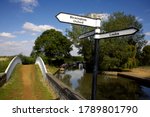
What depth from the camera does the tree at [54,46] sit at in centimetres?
4669

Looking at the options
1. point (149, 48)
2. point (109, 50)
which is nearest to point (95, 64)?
point (109, 50)

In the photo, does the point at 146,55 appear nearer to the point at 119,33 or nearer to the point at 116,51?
the point at 116,51

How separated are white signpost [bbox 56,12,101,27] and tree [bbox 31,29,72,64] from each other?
41221 mm

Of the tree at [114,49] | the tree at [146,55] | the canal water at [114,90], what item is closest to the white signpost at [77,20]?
the canal water at [114,90]

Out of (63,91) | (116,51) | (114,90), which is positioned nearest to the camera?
(63,91)

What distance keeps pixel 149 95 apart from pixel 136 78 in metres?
9.20

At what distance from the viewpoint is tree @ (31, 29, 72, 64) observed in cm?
4669

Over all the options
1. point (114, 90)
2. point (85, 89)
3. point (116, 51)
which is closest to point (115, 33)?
point (85, 89)

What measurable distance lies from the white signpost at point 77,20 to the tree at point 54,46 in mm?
41221

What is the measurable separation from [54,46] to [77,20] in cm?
4140

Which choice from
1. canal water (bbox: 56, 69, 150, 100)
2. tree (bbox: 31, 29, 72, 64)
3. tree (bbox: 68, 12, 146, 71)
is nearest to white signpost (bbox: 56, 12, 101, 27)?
canal water (bbox: 56, 69, 150, 100)

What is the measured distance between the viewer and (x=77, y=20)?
16.4ft

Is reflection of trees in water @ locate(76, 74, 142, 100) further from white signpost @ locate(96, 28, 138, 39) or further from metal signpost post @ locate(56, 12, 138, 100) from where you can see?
white signpost @ locate(96, 28, 138, 39)

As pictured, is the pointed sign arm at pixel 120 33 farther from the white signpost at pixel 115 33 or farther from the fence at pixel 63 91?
the fence at pixel 63 91
